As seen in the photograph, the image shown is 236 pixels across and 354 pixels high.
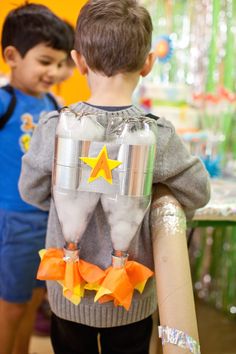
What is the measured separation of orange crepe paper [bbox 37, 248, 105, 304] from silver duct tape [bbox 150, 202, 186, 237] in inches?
5.4

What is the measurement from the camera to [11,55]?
1.30m

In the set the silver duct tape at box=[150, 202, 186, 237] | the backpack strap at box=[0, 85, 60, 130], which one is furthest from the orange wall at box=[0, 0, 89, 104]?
the silver duct tape at box=[150, 202, 186, 237]

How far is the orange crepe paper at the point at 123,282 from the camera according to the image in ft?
2.50

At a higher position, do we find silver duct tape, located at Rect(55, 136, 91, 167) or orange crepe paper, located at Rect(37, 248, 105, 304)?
silver duct tape, located at Rect(55, 136, 91, 167)

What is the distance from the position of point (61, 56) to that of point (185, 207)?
0.69 meters

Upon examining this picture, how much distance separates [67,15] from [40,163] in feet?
2.75

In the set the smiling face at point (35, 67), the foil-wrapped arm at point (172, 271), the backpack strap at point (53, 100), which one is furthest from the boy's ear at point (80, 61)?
the backpack strap at point (53, 100)

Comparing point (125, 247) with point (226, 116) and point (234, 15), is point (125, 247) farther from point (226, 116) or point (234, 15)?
point (234, 15)

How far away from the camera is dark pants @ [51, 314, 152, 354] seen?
95cm

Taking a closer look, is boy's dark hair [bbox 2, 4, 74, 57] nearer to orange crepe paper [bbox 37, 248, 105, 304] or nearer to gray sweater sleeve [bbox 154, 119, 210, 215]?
gray sweater sleeve [bbox 154, 119, 210, 215]

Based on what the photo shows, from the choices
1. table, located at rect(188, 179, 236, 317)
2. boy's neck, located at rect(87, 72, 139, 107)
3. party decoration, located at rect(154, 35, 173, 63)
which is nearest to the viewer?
boy's neck, located at rect(87, 72, 139, 107)

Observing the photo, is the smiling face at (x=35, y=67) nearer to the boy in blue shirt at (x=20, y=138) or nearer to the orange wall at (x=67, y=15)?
the boy in blue shirt at (x=20, y=138)

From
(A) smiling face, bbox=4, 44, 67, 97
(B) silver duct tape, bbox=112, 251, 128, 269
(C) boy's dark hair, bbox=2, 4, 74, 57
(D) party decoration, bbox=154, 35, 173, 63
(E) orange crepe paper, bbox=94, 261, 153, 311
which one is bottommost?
(E) orange crepe paper, bbox=94, 261, 153, 311

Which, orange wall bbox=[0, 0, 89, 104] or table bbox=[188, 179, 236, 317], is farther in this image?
table bbox=[188, 179, 236, 317]
